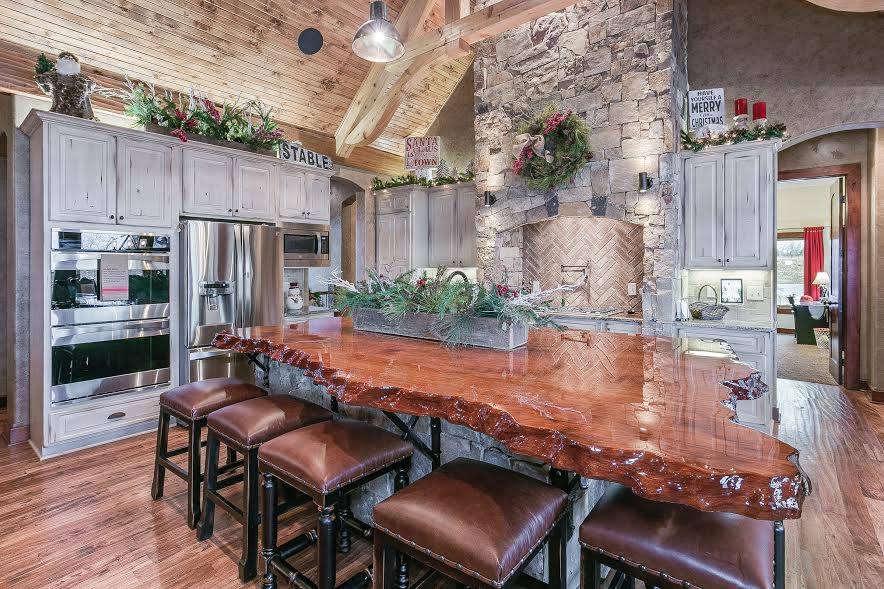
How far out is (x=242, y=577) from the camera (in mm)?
1969

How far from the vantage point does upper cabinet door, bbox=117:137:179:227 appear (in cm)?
368

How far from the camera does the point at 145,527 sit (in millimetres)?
2408

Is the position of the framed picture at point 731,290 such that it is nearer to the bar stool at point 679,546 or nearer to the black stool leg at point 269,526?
the bar stool at point 679,546

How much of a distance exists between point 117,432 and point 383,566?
3.47 m

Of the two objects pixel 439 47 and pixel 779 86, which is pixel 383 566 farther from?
pixel 779 86

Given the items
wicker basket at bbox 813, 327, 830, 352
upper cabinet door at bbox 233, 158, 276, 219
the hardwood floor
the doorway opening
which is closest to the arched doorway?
the doorway opening

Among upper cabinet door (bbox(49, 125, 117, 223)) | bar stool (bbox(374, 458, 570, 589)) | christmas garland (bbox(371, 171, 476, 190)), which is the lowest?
bar stool (bbox(374, 458, 570, 589))

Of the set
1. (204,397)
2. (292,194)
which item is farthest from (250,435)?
(292,194)

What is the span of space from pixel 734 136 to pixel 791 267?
964cm

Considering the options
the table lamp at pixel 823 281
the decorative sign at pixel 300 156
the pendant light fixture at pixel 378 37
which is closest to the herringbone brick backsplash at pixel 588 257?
the decorative sign at pixel 300 156

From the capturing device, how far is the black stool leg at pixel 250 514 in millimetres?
1892

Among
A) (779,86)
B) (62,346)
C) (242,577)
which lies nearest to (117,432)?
(62,346)

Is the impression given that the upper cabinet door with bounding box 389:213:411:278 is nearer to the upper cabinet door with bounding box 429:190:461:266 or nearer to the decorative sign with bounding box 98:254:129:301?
the upper cabinet door with bounding box 429:190:461:266

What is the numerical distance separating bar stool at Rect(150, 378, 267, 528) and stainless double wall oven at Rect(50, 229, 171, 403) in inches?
56.8
